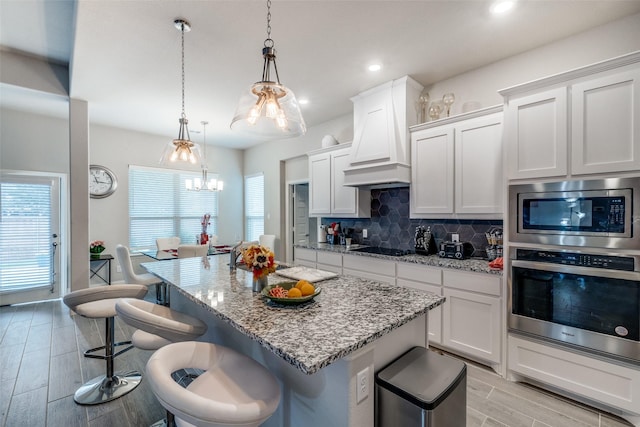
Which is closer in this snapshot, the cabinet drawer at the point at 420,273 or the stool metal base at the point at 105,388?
the stool metal base at the point at 105,388

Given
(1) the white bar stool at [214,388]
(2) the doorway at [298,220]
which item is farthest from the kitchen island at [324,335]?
(2) the doorway at [298,220]

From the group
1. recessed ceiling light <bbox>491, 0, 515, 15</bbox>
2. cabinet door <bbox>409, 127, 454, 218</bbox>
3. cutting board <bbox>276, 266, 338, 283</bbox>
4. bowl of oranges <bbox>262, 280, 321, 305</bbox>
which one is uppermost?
recessed ceiling light <bbox>491, 0, 515, 15</bbox>

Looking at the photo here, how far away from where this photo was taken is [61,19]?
2689 millimetres

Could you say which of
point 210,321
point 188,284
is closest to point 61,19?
point 188,284

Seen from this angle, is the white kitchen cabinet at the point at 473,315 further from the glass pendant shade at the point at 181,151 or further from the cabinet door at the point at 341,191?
the glass pendant shade at the point at 181,151

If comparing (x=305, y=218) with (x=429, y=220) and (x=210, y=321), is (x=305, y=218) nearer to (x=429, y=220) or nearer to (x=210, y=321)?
(x=429, y=220)

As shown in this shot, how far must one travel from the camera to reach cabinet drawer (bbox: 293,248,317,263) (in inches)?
166

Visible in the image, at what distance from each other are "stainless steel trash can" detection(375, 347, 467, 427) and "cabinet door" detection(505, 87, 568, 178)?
5.65 ft

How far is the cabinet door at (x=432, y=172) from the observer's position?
304 cm

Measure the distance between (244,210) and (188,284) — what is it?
5.26 meters

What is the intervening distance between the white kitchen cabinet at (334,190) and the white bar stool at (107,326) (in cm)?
266

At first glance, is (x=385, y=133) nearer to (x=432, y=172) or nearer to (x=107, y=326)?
(x=432, y=172)

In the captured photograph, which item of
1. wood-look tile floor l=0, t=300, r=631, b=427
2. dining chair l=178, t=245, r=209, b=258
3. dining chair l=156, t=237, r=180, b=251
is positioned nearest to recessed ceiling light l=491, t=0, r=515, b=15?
wood-look tile floor l=0, t=300, r=631, b=427

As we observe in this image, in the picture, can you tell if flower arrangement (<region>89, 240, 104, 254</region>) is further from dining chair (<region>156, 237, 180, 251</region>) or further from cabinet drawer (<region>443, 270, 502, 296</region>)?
cabinet drawer (<region>443, 270, 502, 296</region>)
